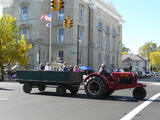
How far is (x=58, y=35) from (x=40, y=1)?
700 centimetres

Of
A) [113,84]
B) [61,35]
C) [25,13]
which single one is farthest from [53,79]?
[25,13]

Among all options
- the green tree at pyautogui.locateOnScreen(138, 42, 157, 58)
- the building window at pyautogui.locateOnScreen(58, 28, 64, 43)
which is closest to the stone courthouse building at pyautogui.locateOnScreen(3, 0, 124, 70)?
the building window at pyautogui.locateOnScreen(58, 28, 64, 43)

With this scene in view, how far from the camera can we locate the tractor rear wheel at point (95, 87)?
41.5 ft

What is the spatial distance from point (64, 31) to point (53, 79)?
1252 inches

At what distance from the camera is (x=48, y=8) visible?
154 ft

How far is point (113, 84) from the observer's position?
42.2 ft

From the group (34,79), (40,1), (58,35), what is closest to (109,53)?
(58,35)

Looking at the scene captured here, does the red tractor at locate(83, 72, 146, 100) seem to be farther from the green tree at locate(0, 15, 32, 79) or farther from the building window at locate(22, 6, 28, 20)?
the building window at locate(22, 6, 28, 20)

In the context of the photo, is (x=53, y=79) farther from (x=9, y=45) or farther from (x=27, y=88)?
(x=9, y=45)

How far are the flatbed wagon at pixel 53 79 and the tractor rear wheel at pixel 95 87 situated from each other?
109 cm

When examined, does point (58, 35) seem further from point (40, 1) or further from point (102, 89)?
point (102, 89)

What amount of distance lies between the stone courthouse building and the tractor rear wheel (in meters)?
27.6

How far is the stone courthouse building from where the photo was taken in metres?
44.7

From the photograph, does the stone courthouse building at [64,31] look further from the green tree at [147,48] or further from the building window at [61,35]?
the green tree at [147,48]
